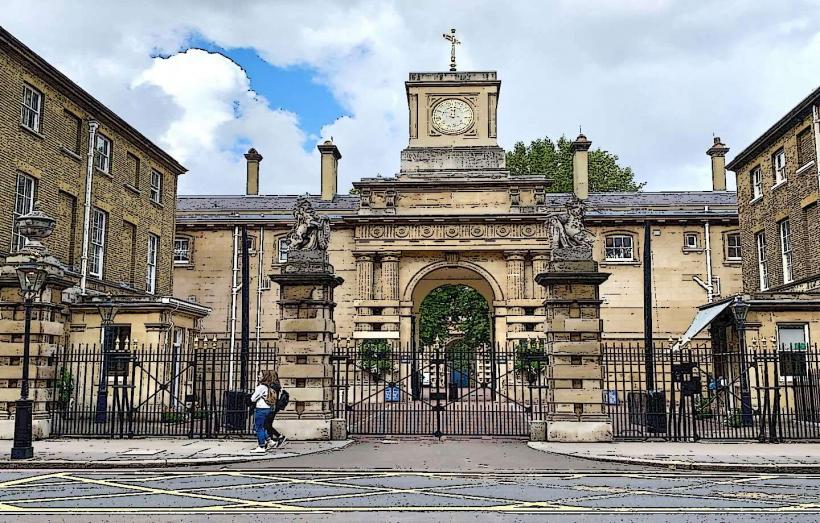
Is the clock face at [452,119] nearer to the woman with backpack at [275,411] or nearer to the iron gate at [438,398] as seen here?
the iron gate at [438,398]

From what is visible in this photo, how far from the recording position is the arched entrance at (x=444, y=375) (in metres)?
18.4

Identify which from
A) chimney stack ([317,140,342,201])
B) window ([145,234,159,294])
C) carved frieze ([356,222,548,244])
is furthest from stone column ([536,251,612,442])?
chimney stack ([317,140,342,201])

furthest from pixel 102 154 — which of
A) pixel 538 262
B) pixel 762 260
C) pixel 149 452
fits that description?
pixel 762 260

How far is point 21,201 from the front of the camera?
24.7 metres

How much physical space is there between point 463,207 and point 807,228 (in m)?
15.4

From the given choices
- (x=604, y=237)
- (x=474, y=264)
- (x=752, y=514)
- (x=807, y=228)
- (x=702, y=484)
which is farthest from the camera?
(x=604, y=237)

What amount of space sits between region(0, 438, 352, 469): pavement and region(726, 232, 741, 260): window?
2900 cm

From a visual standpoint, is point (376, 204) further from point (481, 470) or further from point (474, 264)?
point (481, 470)

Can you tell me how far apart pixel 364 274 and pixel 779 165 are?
18.5 m

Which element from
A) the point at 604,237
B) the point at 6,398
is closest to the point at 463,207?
the point at 604,237

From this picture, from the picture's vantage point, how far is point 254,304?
133 feet

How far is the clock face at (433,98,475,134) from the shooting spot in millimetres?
38875

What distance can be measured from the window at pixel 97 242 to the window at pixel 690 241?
27910 millimetres

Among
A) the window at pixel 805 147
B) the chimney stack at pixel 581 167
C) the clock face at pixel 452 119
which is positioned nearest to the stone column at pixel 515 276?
the clock face at pixel 452 119
